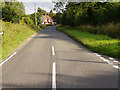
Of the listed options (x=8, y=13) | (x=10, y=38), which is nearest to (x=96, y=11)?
(x=8, y=13)

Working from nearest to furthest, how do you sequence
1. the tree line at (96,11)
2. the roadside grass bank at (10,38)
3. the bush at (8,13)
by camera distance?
the roadside grass bank at (10,38), the tree line at (96,11), the bush at (8,13)

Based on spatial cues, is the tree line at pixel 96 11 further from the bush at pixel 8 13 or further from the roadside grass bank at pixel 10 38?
the roadside grass bank at pixel 10 38

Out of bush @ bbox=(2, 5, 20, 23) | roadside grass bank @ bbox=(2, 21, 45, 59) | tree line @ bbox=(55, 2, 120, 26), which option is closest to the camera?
roadside grass bank @ bbox=(2, 21, 45, 59)

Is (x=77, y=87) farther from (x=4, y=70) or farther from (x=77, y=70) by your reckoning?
(x=4, y=70)

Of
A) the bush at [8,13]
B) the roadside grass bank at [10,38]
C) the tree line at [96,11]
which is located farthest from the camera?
the bush at [8,13]

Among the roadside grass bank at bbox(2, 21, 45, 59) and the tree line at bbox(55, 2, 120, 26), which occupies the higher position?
the tree line at bbox(55, 2, 120, 26)

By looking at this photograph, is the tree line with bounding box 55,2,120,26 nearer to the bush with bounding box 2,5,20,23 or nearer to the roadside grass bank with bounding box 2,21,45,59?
the bush with bounding box 2,5,20,23

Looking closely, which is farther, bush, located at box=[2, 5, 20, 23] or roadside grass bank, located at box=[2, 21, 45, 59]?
bush, located at box=[2, 5, 20, 23]

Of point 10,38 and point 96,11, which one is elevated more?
point 96,11

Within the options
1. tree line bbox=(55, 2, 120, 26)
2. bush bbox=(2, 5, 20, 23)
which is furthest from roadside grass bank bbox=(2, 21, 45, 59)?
tree line bbox=(55, 2, 120, 26)

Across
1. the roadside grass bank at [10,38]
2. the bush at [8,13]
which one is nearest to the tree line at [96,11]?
the bush at [8,13]

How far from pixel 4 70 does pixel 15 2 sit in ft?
122

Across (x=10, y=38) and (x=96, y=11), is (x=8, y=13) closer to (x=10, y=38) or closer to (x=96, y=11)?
(x=10, y=38)

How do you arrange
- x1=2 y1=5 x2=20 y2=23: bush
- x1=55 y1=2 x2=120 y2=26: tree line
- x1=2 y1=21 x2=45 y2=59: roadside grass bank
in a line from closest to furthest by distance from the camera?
x1=2 y1=21 x2=45 y2=59: roadside grass bank, x1=55 y1=2 x2=120 y2=26: tree line, x1=2 y1=5 x2=20 y2=23: bush
